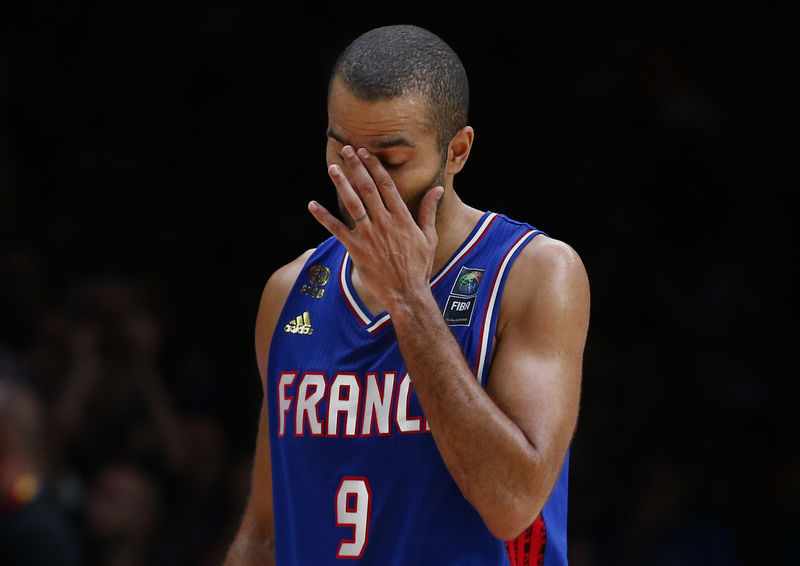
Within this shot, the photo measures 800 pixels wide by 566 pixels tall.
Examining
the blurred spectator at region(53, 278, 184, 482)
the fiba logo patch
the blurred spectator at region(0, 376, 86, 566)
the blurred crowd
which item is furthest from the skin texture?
the blurred spectator at region(53, 278, 184, 482)

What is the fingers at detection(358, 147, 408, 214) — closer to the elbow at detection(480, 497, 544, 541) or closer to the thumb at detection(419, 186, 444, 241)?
the thumb at detection(419, 186, 444, 241)

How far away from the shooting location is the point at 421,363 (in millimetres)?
2502

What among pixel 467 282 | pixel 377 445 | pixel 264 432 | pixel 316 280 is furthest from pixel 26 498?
pixel 467 282

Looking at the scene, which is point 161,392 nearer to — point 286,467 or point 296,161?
point 296,161

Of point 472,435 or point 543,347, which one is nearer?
point 472,435

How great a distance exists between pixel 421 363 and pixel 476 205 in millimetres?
5288

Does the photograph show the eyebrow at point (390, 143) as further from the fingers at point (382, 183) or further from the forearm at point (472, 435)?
the forearm at point (472, 435)

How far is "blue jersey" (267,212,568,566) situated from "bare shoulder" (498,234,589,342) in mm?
27

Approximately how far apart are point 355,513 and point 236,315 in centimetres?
512


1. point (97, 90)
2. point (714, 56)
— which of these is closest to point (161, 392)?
point (97, 90)

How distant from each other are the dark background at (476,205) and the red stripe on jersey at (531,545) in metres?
3.88

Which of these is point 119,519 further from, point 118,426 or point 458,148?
point 458,148

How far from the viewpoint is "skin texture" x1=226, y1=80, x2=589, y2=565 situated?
2465mm

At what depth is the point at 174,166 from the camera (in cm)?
834
